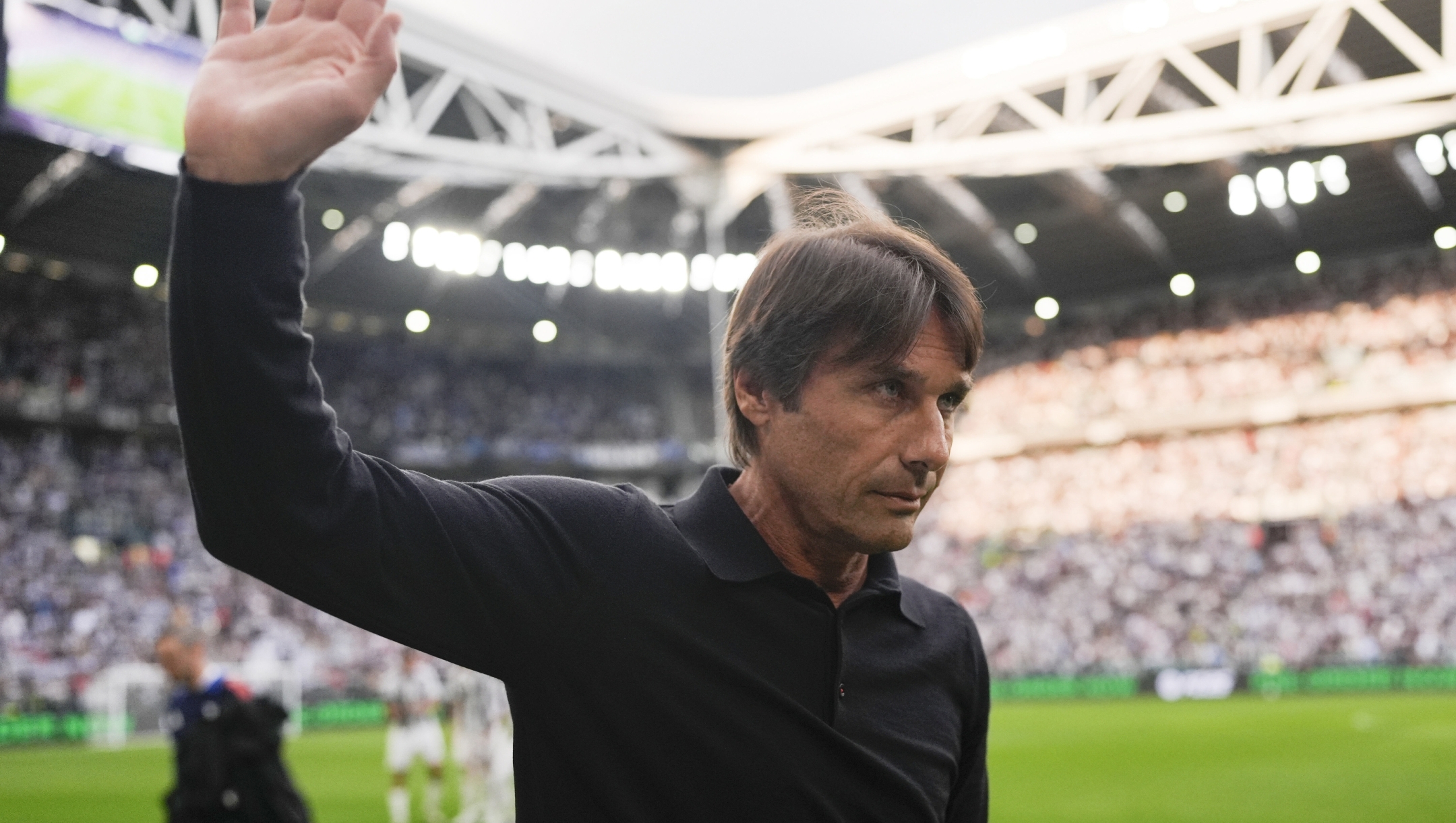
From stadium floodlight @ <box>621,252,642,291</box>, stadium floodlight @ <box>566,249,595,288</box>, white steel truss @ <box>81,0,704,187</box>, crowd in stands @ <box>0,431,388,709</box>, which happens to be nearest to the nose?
white steel truss @ <box>81,0,704,187</box>

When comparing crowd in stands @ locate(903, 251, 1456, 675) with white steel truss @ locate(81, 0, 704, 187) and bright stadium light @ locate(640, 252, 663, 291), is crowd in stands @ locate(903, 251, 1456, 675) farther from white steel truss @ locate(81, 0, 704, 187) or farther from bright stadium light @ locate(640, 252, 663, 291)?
white steel truss @ locate(81, 0, 704, 187)

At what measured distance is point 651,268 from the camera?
38.5 metres

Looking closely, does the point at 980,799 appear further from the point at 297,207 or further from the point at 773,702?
the point at 297,207

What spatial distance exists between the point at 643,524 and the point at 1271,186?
3355 centimetres

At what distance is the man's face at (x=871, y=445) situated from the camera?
2.00 meters

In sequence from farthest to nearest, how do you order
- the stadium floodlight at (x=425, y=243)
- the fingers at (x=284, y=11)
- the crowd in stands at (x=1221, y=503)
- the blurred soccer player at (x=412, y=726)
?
the stadium floodlight at (x=425, y=243) → the crowd in stands at (x=1221, y=503) → the blurred soccer player at (x=412, y=726) → the fingers at (x=284, y=11)

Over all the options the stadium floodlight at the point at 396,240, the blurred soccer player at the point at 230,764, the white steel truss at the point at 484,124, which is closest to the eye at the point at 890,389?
the blurred soccer player at the point at 230,764

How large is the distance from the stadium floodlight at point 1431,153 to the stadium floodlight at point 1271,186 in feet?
10.5

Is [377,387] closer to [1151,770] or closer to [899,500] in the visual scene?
[1151,770]

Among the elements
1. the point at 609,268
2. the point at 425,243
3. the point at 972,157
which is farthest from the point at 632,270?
the point at 972,157

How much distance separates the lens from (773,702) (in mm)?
1913

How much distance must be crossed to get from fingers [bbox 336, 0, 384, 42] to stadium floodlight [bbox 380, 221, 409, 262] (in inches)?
1299

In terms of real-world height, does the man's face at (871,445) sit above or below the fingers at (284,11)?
below

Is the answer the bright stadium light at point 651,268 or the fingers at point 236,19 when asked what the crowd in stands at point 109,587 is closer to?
the bright stadium light at point 651,268
